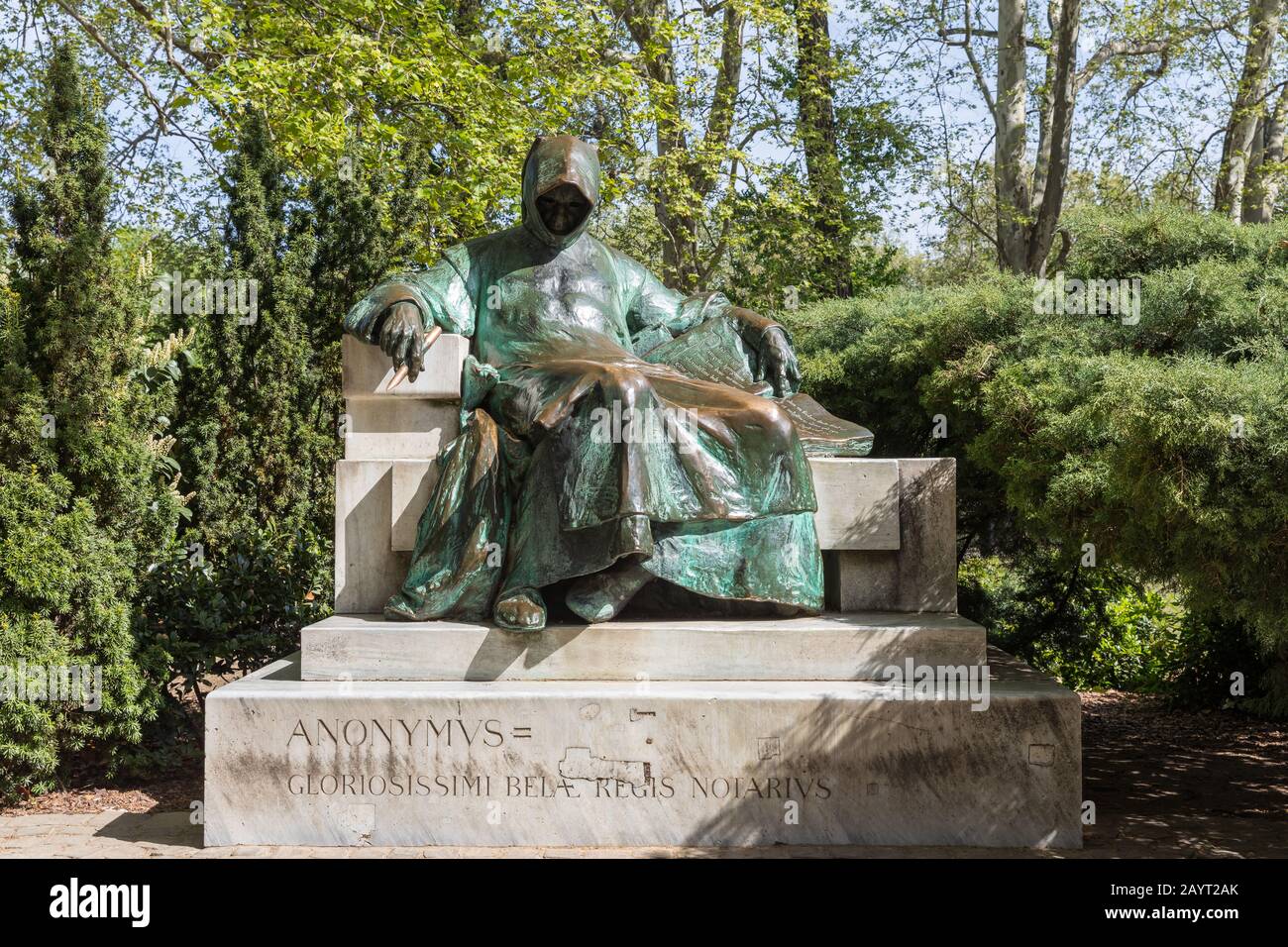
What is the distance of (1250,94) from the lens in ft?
39.6

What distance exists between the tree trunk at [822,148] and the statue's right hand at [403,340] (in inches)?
347

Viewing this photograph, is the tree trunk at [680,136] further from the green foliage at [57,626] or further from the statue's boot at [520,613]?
the statue's boot at [520,613]

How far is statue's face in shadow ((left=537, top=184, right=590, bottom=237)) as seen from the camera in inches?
210

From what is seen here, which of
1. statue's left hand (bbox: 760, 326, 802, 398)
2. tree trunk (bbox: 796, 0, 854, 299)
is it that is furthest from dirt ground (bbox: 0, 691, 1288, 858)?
tree trunk (bbox: 796, 0, 854, 299)

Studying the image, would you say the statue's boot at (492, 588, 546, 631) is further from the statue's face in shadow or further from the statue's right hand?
the statue's face in shadow

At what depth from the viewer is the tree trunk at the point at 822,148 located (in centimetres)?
1341

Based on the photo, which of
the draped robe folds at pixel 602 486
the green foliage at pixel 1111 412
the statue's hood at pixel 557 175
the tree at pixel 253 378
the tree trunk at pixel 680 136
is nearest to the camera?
the green foliage at pixel 1111 412

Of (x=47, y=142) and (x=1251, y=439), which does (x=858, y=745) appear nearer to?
(x=1251, y=439)

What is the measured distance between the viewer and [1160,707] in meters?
7.39

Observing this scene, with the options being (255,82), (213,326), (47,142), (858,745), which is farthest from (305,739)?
(255,82)

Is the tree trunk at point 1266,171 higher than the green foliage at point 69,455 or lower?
higher

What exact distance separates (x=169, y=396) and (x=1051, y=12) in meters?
12.3

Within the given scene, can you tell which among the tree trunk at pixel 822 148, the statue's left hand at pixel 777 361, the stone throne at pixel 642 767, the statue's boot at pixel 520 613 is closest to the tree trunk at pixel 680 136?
the tree trunk at pixel 822 148

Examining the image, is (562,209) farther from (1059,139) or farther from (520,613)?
(1059,139)
